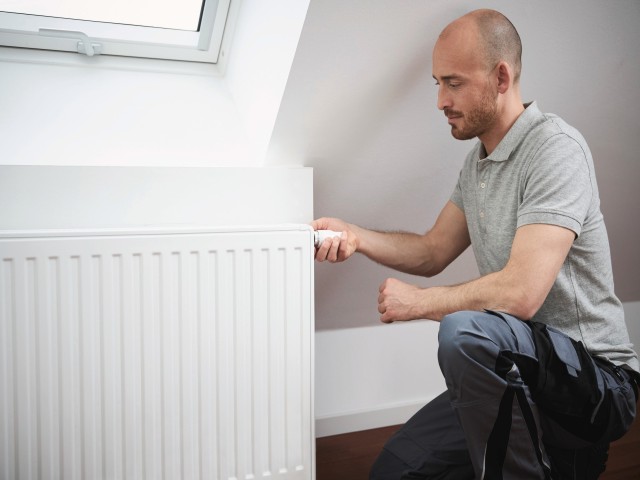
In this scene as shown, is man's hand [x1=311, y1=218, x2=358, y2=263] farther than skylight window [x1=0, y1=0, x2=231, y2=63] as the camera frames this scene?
No

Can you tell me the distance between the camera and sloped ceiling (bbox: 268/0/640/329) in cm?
155

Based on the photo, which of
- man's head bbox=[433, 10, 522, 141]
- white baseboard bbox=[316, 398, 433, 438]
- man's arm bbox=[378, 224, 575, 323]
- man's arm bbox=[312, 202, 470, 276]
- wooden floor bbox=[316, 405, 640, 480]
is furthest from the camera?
white baseboard bbox=[316, 398, 433, 438]

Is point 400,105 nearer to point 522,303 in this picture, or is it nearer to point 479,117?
point 479,117

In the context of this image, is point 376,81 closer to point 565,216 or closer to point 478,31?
point 478,31

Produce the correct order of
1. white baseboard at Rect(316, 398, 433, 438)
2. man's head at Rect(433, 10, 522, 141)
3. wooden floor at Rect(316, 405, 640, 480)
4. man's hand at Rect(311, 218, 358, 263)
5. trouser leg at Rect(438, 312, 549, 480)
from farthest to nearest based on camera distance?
white baseboard at Rect(316, 398, 433, 438) < wooden floor at Rect(316, 405, 640, 480) < man's hand at Rect(311, 218, 358, 263) < man's head at Rect(433, 10, 522, 141) < trouser leg at Rect(438, 312, 549, 480)

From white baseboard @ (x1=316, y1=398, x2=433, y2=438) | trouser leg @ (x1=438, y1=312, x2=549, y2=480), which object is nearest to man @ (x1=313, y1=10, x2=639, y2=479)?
trouser leg @ (x1=438, y1=312, x2=549, y2=480)

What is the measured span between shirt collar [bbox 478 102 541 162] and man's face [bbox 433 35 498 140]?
2.2 inches

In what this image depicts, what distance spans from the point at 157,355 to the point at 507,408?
32.2 inches

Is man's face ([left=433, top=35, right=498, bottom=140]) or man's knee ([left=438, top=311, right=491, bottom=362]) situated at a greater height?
man's face ([left=433, top=35, right=498, bottom=140])

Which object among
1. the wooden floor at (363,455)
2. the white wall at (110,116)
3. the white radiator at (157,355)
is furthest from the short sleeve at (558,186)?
the wooden floor at (363,455)

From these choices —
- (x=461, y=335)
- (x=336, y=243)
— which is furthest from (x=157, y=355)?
(x=461, y=335)

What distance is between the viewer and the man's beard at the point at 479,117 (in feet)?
5.08

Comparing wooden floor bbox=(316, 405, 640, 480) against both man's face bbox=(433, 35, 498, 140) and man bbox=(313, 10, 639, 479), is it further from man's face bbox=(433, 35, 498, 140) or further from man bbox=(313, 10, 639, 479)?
man's face bbox=(433, 35, 498, 140)

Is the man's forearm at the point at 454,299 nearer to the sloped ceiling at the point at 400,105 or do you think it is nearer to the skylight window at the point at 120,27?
the sloped ceiling at the point at 400,105
